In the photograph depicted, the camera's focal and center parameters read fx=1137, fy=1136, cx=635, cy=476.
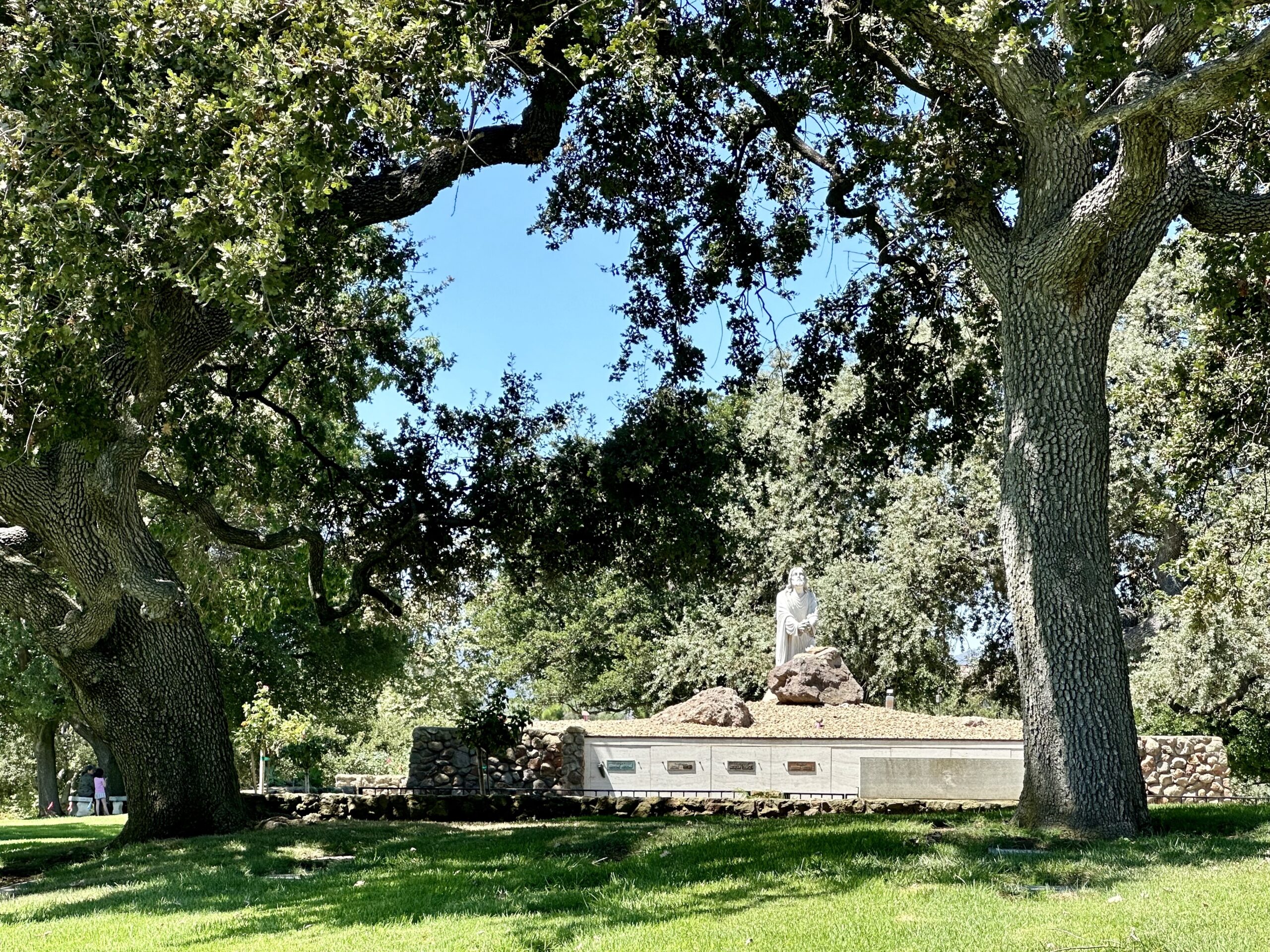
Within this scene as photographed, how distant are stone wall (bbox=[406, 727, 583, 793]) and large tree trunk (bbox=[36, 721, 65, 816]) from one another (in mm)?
18065

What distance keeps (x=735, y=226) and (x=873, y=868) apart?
8.78 meters

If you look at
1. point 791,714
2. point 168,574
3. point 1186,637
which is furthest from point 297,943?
point 1186,637

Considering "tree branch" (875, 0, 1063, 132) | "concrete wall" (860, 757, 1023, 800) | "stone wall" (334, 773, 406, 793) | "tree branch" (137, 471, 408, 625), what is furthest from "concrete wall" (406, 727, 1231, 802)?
"tree branch" (875, 0, 1063, 132)

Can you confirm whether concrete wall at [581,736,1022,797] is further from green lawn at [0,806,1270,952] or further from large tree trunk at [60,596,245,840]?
green lawn at [0,806,1270,952]

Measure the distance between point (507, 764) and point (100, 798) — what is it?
14.8 metres

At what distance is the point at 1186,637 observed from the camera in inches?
827

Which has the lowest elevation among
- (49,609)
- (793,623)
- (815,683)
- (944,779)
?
(944,779)

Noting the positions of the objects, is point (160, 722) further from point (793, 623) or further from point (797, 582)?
point (797, 582)

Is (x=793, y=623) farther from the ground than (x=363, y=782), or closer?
farther from the ground

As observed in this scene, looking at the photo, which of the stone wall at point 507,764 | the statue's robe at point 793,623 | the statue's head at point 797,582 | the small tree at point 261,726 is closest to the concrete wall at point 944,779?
the stone wall at point 507,764

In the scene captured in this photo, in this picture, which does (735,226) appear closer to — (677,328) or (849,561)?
(677,328)

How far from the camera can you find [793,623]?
21281 millimetres

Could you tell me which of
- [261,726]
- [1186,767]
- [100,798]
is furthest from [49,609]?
[100,798]

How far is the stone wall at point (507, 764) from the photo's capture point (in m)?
16.8
